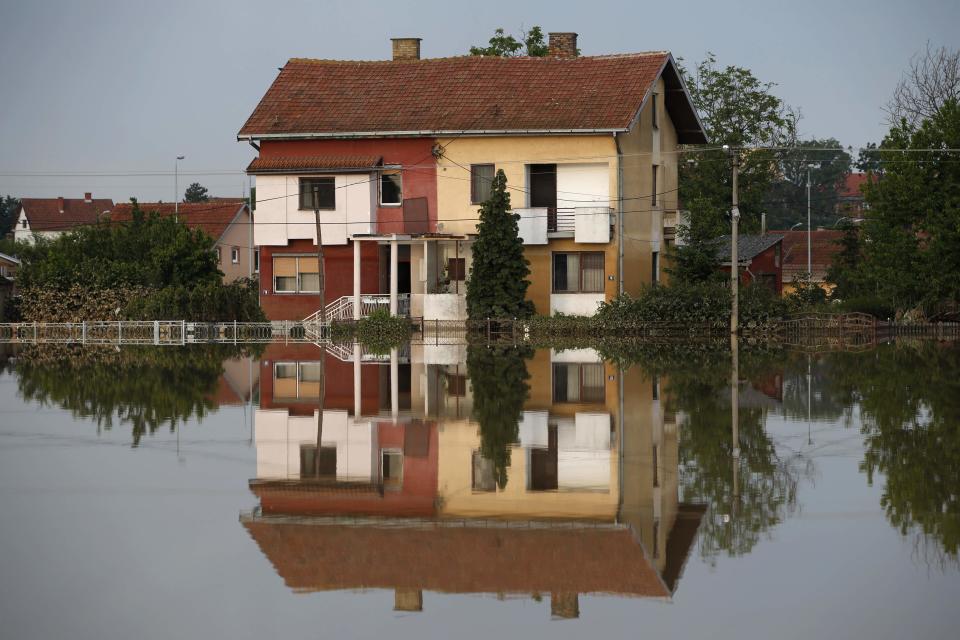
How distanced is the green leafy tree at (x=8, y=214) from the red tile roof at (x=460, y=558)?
139 meters

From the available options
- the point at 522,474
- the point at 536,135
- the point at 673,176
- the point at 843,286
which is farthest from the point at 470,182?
the point at 522,474

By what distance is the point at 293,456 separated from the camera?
14.1 m

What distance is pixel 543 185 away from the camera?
1833 inches

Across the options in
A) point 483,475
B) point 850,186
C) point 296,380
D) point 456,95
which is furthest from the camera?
point 850,186

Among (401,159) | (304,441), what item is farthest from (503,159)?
(304,441)

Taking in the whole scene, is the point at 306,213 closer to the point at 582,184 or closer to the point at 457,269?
the point at 457,269

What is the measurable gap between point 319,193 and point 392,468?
3511 cm

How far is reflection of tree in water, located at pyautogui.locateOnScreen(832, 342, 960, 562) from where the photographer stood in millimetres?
10203

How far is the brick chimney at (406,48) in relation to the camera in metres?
51.8

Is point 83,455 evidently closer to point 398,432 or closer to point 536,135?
point 398,432

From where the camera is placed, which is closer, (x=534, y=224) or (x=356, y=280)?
(x=534, y=224)

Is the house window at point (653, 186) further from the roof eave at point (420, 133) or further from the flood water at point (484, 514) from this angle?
the flood water at point (484, 514)

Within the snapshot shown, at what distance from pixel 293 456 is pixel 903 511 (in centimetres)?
617

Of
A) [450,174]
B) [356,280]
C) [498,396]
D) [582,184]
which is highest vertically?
[450,174]
